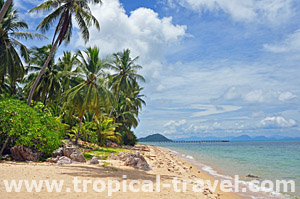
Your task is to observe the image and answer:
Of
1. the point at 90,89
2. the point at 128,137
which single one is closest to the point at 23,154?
the point at 90,89

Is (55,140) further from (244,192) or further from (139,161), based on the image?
(244,192)

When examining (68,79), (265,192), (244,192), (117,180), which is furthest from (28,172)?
(68,79)

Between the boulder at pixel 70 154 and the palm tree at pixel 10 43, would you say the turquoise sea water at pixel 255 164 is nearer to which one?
the boulder at pixel 70 154

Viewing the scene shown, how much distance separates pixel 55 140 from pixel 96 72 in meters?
9.29

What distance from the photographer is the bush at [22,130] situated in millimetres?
10125

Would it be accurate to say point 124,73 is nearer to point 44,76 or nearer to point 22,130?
point 44,76

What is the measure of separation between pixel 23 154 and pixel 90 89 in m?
9.22

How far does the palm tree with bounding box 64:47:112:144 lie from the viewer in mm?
18875

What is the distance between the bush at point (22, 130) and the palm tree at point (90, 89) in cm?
725

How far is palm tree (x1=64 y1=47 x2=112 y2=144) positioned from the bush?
7253 millimetres

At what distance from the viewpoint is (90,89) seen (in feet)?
62.5

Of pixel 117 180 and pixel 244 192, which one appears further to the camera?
pixel 244 192

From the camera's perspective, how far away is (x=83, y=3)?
55.2 feet

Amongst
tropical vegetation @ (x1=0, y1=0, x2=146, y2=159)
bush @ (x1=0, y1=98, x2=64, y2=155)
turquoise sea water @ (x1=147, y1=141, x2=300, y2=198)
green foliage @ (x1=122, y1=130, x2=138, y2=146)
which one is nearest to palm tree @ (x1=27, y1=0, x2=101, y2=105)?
tropical vegetation @ (x1=0, y1=0, x2=146, y2=159)
